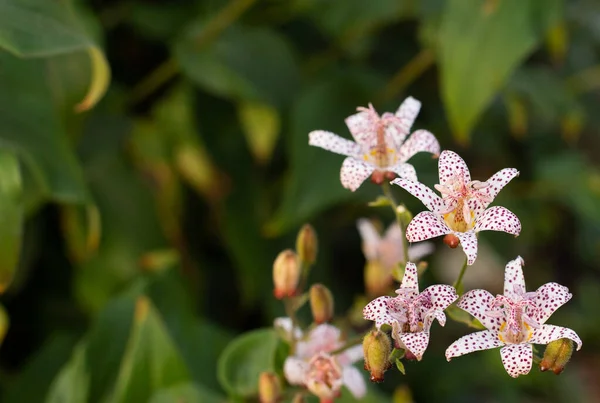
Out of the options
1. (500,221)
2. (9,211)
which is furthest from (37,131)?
(500,221)

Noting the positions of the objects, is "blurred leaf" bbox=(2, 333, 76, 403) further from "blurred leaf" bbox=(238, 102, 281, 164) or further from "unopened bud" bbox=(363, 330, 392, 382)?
"unopened bud" bbox=(363, 330, 392, 382)

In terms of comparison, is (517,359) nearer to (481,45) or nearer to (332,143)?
(332,143)

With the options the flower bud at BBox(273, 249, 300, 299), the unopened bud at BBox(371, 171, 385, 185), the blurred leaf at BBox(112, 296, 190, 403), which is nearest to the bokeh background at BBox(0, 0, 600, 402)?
the blurred leaf at BBox(112, 296, 190, 403)

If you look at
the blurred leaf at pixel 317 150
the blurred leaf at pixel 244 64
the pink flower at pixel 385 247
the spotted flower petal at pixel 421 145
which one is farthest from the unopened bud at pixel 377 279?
the blurred leaf at pixel 244 64

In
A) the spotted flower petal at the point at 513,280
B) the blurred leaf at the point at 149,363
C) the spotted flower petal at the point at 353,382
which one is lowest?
the blurred leaf at the point at 149,363

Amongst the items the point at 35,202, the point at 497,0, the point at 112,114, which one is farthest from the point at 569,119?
the point at 35,202

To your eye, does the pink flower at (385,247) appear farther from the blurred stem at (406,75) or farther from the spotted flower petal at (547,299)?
the blurred stem at (406,75)

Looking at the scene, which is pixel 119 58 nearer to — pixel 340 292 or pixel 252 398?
pixel 340 292
